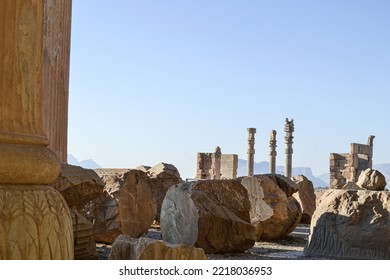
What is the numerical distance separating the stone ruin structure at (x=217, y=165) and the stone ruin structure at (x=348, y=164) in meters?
4.38

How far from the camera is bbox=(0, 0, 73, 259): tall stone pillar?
6.11ft

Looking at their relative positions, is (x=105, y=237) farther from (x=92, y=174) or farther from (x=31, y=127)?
(x=31, y=127)

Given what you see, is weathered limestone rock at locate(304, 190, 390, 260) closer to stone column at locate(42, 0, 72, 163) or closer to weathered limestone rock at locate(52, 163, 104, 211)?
weathered limestone rock at locate(52, 163, 104, 211)

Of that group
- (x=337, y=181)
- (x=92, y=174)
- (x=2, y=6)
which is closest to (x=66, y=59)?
(x=92, y=174)

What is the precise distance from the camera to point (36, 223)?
1.91 metres

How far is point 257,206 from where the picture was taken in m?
9.52

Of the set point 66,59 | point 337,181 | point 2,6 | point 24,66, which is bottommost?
point 337,181

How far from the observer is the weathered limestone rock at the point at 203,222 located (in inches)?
284

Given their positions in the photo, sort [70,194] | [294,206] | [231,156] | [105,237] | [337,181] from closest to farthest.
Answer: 1. [70,194]
2. [105,237]
3. [294,206]
4. [337,181]
5. [231,156]

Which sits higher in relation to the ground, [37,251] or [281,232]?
[37,251]

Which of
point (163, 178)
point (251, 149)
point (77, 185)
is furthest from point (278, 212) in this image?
point (251, 149)

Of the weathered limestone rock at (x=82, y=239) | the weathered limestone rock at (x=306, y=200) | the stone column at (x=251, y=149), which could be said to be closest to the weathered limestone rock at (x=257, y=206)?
the weathered limestone rock at (x=82, y=239)

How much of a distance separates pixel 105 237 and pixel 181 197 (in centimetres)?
121

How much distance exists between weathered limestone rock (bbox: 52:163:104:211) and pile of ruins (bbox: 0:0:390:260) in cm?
1
